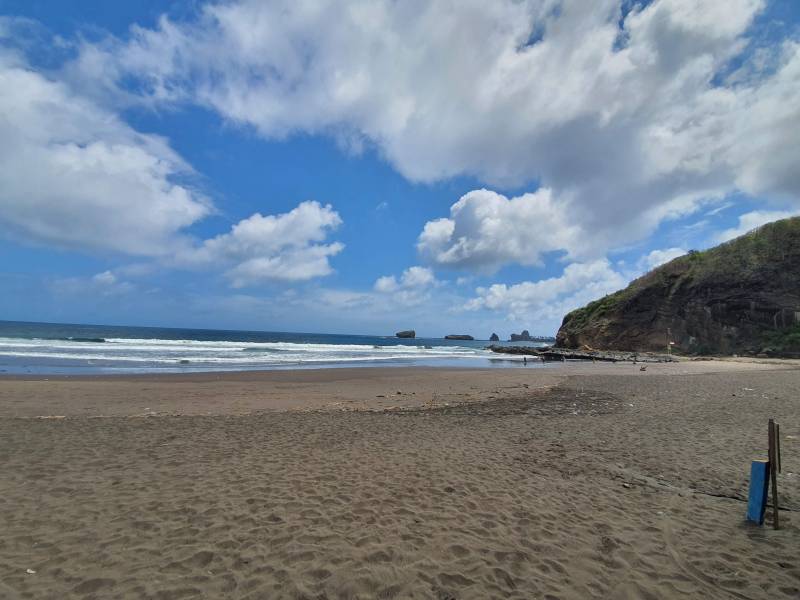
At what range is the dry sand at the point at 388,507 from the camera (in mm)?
3717

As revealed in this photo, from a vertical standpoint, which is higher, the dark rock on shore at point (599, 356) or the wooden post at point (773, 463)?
the wooden post at point (773, 463)

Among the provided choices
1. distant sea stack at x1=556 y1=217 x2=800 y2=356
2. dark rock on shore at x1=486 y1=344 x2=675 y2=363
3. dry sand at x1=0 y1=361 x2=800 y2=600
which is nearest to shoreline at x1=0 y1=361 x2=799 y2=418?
dry sand at x1=0 y1=361 x2=800 y2=600

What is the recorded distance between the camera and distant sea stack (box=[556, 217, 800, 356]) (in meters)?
39.8

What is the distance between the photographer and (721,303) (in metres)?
43.8

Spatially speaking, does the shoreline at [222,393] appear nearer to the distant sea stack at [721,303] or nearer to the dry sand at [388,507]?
the dry sand at [388,507]

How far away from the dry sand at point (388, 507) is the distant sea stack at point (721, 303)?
40041mm

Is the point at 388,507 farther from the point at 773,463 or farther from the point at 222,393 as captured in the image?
the point at 222,393

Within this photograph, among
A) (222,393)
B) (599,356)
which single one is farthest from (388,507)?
(599,356)

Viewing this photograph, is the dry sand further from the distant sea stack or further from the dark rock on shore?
the distant sea stack

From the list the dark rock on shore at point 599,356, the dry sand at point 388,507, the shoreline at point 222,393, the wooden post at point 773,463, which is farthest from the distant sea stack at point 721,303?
the wooden post at point 773,463

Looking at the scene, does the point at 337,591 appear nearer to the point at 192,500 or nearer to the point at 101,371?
the point at 192,500

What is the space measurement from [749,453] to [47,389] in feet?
74.0

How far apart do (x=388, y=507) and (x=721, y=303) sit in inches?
2100

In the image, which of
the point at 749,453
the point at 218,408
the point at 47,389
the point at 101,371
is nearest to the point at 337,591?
the point at 749,453
